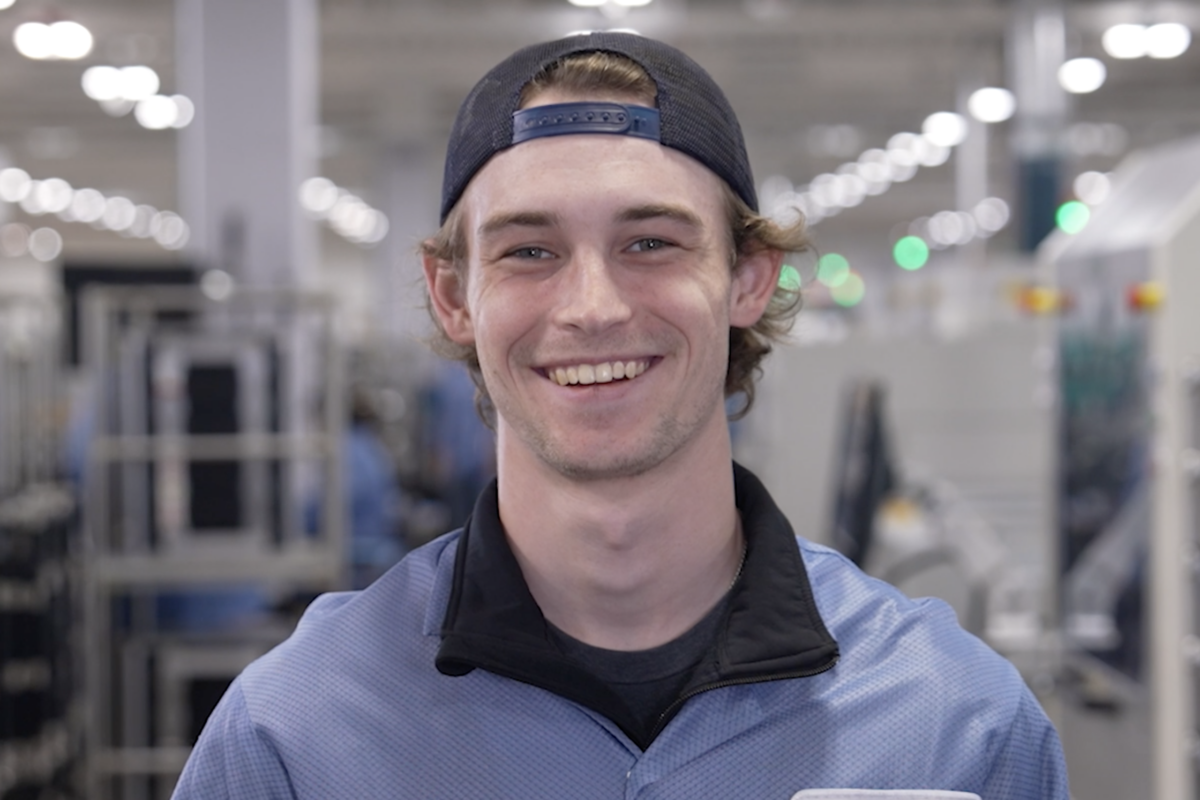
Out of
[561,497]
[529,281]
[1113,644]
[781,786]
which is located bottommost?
[1113,644]

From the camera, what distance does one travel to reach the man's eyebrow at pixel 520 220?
1.38 metres

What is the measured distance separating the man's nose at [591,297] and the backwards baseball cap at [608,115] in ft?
0.46

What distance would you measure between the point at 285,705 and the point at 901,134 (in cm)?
1733

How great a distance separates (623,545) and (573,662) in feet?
0.47

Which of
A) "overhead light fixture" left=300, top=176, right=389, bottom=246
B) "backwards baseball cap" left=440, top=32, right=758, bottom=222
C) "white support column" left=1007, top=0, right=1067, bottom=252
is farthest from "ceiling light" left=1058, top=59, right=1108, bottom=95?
"backwards baseball cap" left=440, top=32, right=758, bottom=222

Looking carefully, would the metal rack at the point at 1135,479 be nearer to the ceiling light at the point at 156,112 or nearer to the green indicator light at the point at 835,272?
the green indicator light at the point at 835,272

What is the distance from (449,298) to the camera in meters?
1.62

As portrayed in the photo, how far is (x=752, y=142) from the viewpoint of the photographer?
1828 centimetres

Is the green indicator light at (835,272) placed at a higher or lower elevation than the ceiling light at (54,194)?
lower

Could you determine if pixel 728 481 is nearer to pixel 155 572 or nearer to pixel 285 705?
pixel 285 705

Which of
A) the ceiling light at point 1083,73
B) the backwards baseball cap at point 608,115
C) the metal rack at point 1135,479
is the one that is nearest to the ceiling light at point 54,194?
the ceiling light at point 1083,73

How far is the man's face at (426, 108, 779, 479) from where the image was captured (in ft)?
4.51

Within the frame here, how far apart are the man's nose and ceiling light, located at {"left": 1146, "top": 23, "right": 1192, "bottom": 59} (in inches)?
440

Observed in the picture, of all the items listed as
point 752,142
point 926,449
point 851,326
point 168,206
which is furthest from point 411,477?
point 168,206
